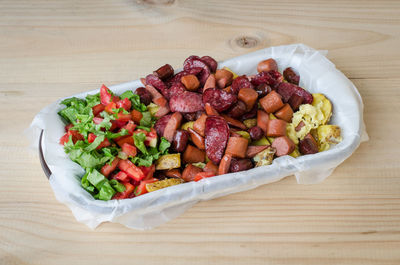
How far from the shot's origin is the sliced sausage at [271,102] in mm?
1406

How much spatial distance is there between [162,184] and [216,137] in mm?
234

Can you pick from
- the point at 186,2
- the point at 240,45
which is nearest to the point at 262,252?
the point at 240,45

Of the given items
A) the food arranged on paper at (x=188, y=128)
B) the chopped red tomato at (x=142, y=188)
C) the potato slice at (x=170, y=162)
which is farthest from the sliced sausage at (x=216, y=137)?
the chopped red tomato at (x=142, y=188)

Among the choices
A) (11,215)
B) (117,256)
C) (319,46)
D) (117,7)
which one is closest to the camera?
(117,256)

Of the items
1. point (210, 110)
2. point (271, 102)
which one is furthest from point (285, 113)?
point (210, 110)

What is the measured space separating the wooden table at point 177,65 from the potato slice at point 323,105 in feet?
0.63

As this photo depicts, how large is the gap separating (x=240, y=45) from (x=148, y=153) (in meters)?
0.88

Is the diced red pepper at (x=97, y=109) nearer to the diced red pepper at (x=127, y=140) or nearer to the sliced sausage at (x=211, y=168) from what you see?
the diced red pepper at (x=127, y=140)

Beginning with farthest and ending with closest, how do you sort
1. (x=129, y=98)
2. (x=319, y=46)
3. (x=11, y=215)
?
(x=319, y=46)
(x=129, y=98)
(x=11, y=215)

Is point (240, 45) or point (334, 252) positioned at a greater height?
point (240, 45)

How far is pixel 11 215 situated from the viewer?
1.35 m

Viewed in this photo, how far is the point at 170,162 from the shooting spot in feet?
4.32

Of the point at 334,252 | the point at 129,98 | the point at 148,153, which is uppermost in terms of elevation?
the point at 129,98

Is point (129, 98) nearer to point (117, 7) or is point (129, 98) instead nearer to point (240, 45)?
point (240, 45)
